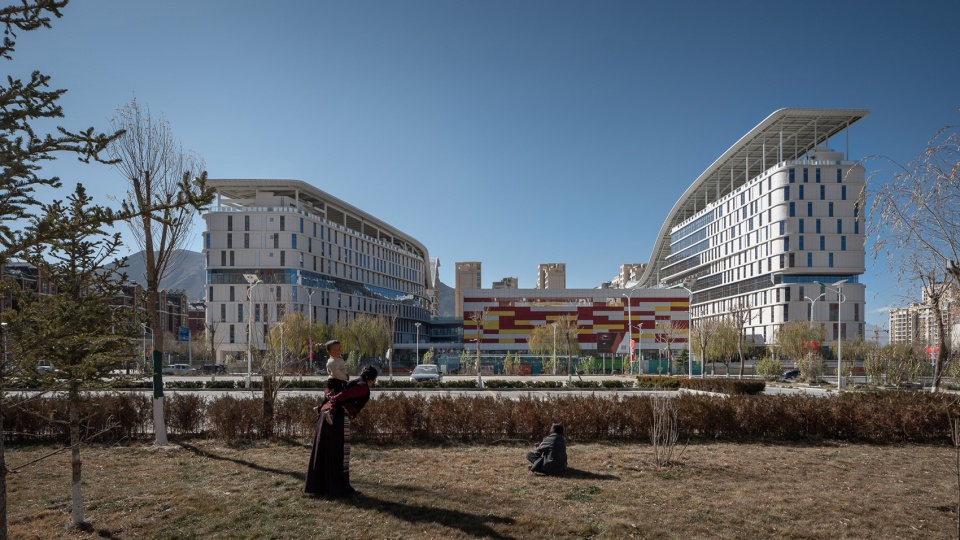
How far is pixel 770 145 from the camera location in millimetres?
71625

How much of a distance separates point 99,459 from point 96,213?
26.1 feet

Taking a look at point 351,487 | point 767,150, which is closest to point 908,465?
point 351,487

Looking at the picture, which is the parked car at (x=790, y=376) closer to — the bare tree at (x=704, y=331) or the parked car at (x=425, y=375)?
the bare tree at (x=704, y=331)

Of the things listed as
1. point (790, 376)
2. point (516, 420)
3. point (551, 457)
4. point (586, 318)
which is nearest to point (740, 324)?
point (790, 376)

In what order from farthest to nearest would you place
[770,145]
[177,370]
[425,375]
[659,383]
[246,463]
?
1. [770,145]
2. [177,370]
3. [425,375]
4. [659,383]
5. [246,463]

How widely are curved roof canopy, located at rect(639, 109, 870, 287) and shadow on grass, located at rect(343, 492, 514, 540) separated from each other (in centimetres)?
6852

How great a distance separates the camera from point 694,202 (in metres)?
96.7

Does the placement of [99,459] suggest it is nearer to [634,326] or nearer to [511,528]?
[511,528]

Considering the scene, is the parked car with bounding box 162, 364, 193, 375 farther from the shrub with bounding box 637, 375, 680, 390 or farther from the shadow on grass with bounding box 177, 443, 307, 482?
the shadow on grass with bounding box 177, 443, 307, 482

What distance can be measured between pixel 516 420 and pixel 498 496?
14.6 ft

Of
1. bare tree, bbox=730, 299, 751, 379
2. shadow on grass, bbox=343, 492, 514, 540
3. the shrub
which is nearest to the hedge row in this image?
shadow on grass, bbox=343, 492, 514, 540

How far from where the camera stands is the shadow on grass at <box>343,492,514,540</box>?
6211mm

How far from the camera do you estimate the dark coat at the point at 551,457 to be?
342 inches

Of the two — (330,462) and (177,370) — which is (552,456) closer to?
(330,462)
